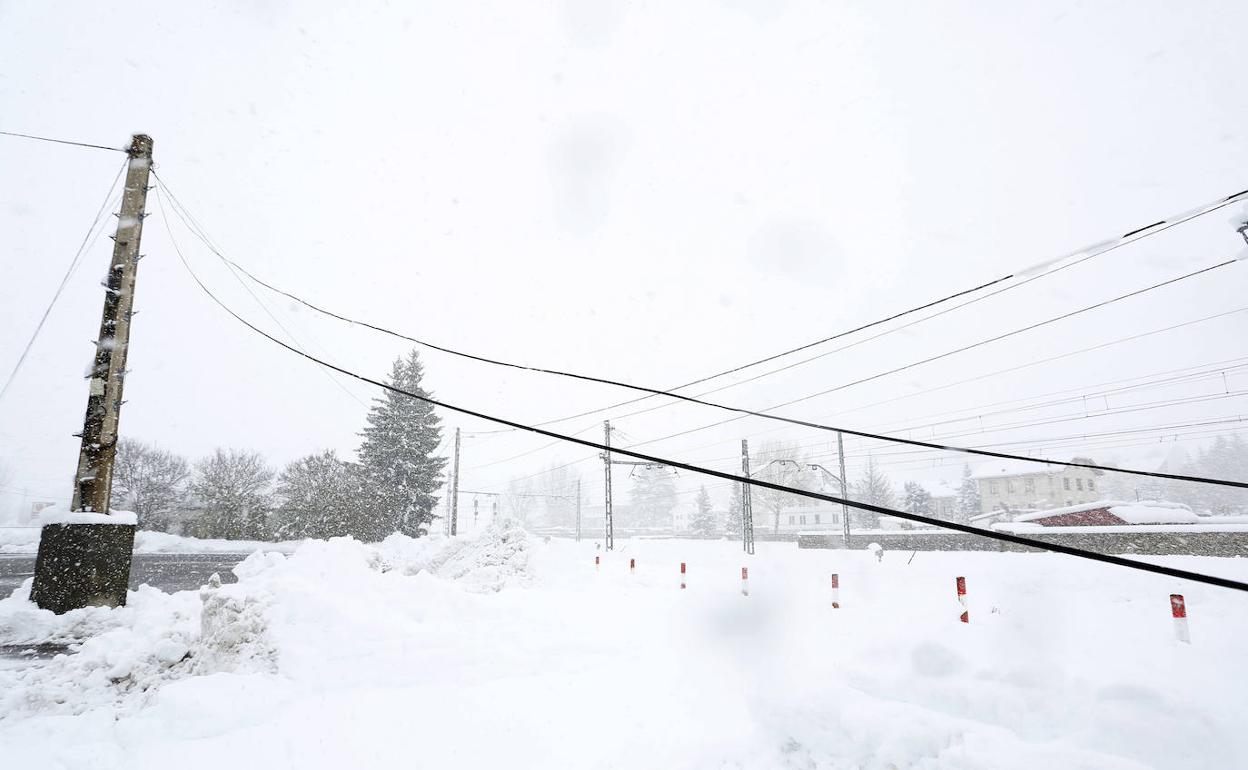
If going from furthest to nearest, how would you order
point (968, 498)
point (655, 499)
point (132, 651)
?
point (655, 499) < point (968, 498) < point (132, 651)

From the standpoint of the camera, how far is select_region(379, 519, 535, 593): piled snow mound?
14820mm

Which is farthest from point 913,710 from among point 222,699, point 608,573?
point 608,573

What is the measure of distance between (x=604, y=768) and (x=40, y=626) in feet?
25.7

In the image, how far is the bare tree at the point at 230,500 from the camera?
117ft

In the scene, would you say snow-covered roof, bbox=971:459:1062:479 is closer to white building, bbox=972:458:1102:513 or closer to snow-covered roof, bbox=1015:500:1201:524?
white building, bbox=972:458:1102:513

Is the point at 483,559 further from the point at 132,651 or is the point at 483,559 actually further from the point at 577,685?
the point at 577,685

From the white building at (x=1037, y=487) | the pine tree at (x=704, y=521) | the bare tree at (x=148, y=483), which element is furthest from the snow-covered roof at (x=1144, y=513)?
the bare tree at (x=148, y=483)

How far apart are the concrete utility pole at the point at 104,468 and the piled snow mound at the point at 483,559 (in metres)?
6.74

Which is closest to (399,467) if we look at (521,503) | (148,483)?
(148,483)

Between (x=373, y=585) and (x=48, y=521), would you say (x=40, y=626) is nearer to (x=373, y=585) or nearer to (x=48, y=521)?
(x=48, y=521)

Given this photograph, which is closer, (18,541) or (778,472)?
(18,541)

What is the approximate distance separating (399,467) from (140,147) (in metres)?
28.1

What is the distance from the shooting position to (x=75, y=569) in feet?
24.2

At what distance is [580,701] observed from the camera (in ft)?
16.9
